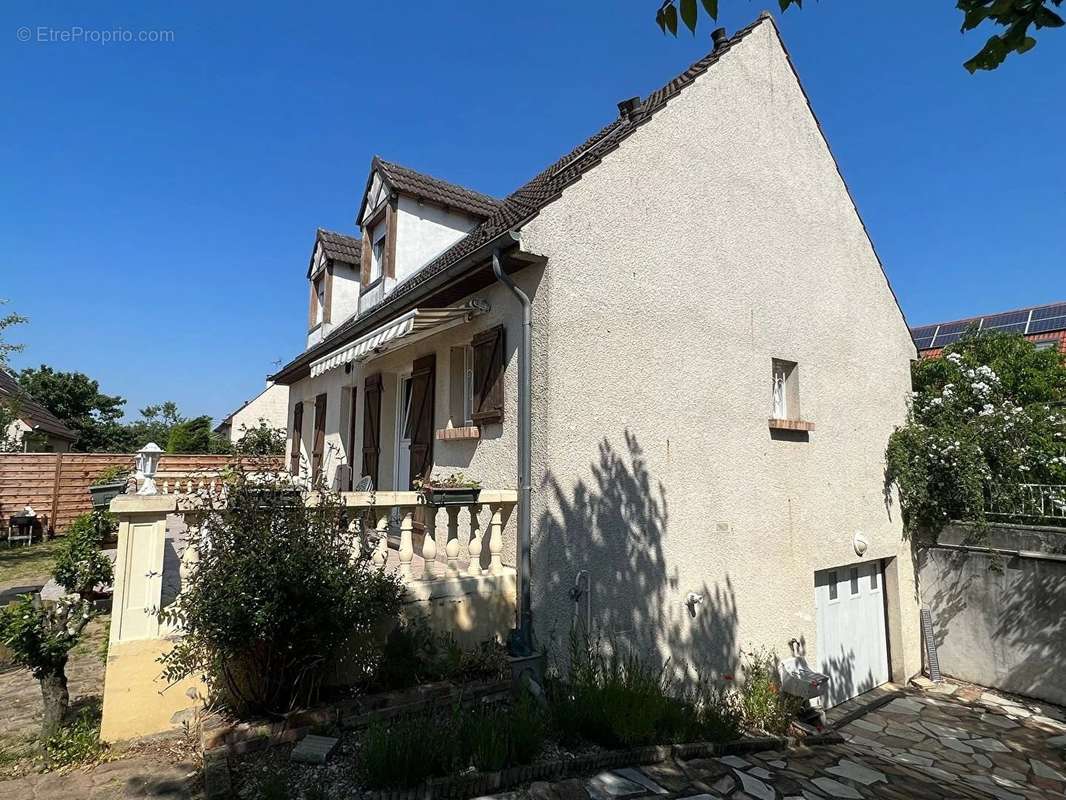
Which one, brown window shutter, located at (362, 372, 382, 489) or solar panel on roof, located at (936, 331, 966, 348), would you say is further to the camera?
solar panel on roof, located at (936, 331, 966, 348)

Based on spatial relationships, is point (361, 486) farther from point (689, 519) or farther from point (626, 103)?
point (626, 103)

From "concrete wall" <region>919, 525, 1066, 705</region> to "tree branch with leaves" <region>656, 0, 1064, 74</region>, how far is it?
13.0 metres

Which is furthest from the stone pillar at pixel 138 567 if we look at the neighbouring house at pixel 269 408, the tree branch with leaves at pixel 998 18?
the neighbouring house at pixel 269 408

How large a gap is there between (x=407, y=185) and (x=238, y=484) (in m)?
12.0

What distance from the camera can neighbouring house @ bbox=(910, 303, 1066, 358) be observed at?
27.1 meters

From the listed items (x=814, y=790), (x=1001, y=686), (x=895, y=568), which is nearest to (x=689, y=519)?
(x=814, y=790)

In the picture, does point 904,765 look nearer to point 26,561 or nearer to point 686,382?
point 686,382

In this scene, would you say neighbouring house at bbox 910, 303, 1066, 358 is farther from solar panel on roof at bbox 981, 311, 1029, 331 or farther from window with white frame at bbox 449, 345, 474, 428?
window with white frame at bbox 449, 345, 474, 428

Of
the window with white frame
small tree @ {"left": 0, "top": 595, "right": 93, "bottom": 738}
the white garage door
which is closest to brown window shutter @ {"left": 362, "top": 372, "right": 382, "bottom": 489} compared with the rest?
the window with white frame

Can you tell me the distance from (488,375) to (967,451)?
12.1 metres

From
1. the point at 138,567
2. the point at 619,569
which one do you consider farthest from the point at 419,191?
the point at 138,567

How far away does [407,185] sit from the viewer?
15.7 m

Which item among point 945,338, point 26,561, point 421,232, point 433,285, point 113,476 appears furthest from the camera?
point 945,338

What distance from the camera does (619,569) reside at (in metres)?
8.31
